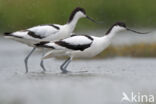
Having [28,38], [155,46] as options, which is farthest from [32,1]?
[28,38]

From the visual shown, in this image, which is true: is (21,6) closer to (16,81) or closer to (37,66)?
(37,66)

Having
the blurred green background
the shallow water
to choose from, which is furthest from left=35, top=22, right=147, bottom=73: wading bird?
the blurred green background

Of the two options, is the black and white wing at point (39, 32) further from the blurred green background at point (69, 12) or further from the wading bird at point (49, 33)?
the blurred green background at point (69, 12)

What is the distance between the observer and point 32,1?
22.9 metres

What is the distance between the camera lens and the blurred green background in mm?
21422

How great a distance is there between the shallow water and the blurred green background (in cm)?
549

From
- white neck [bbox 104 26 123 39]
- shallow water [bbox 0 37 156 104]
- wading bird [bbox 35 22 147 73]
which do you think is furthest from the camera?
white neck [bbox 104 26 123 39]

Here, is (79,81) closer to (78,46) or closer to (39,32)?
(78,46)

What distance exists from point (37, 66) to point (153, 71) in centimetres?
304

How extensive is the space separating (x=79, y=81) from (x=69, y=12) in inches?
436

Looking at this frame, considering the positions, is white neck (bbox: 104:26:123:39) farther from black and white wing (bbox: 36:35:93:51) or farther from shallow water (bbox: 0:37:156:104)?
shallow water (bbox: 0:37:156:104)

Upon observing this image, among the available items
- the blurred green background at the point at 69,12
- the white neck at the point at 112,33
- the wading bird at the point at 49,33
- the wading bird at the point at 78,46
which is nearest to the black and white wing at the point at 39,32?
the wading bird at the point at 49,33

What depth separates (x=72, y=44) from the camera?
40.7ft

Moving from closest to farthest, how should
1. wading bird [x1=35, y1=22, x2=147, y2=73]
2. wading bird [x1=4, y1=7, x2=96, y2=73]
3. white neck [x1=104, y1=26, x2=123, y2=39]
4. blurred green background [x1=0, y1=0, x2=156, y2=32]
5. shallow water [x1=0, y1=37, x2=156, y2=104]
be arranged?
shallow water [x1=0, y1=37, x2=156, y2=104] → wading bird [x1=35, y1=22, x2=147, y2=73] → white neck [x1=104, y1=26, x2=123, y2=39] → wading bird [x1=4, y1=7, x2=96, y2=73] → blurred green background [x1=0, y1=0, x2=156, y2=32]
